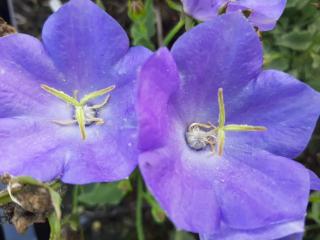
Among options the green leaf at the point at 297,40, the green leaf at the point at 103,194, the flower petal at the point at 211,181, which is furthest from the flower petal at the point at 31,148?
the green leaf at the point at 297,40

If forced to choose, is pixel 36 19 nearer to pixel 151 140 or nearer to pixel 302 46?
pixel 302 46

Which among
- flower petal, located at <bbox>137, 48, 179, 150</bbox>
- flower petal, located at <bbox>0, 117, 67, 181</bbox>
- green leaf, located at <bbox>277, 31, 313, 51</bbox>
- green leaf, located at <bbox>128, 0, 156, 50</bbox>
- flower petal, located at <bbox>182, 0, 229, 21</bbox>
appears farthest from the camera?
green leaf, located at <bbox>277, 31, 313, 51</bbox>

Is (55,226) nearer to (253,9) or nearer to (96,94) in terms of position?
(96,94)

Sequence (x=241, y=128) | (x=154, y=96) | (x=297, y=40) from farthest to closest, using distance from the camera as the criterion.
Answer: (x=297, y=40) < (x=241, y=128) < (x=154, y=96)

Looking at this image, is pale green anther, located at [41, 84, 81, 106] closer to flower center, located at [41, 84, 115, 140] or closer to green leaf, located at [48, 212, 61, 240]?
flower center, located at [41, 84, 115, 140]

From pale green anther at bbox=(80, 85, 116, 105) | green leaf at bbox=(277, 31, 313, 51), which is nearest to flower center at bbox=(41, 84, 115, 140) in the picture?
pale green anther at bbox=(80, 85, 116, 105)

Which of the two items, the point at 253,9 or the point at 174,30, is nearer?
the point at 253,9

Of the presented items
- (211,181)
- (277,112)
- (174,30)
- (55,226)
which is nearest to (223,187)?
(211,181)
